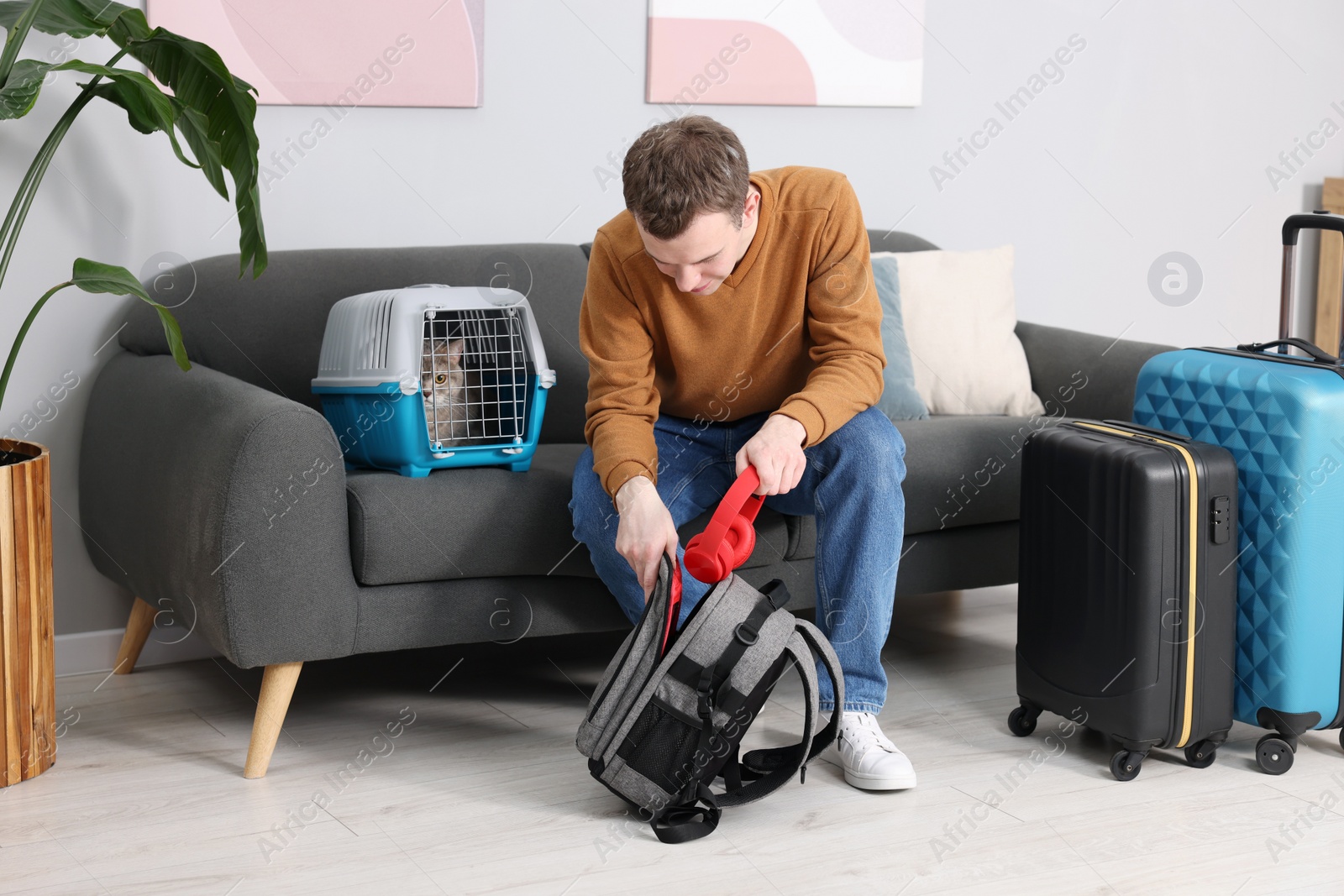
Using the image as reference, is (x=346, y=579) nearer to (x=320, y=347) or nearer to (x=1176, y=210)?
(x=320, y=347)

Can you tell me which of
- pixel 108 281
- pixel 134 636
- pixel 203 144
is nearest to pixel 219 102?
pixel 203 144

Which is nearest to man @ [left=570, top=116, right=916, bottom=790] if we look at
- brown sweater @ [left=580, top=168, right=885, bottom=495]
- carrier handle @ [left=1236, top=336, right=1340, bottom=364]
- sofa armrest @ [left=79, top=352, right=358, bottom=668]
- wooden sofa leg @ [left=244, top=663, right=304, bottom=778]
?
brown sweater @ [left=580, top=168, right=885, bottom=495]

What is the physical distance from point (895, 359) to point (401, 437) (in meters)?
1.04

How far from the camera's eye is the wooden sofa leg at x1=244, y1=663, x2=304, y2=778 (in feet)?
5.99

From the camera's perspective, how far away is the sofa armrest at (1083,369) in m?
2.48

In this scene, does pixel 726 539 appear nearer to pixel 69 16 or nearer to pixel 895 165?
pixel 69 16

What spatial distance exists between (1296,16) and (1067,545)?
90.8 inches

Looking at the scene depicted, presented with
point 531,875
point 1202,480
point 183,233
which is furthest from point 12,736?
point 1202,480

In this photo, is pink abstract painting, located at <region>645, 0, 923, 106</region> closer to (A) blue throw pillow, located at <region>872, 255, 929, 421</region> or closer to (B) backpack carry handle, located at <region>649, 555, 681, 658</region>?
(A) blue throw pillow, located at <region>872, 255, 929, 421</region>

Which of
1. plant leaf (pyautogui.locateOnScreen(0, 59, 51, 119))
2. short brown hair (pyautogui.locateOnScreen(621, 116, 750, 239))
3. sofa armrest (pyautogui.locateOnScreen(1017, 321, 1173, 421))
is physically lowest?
sofa armrest (pyautogui.locateOnScreen(1017, 321, 1173, 421))

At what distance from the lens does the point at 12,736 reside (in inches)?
70.1

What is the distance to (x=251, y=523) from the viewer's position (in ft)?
5.74

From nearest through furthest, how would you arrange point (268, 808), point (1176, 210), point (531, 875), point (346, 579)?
point (531, 875)
point (268, 808)
point (346, 579)
point (1176, 210)

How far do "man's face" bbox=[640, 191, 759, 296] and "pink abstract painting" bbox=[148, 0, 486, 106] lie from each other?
3.24ft
